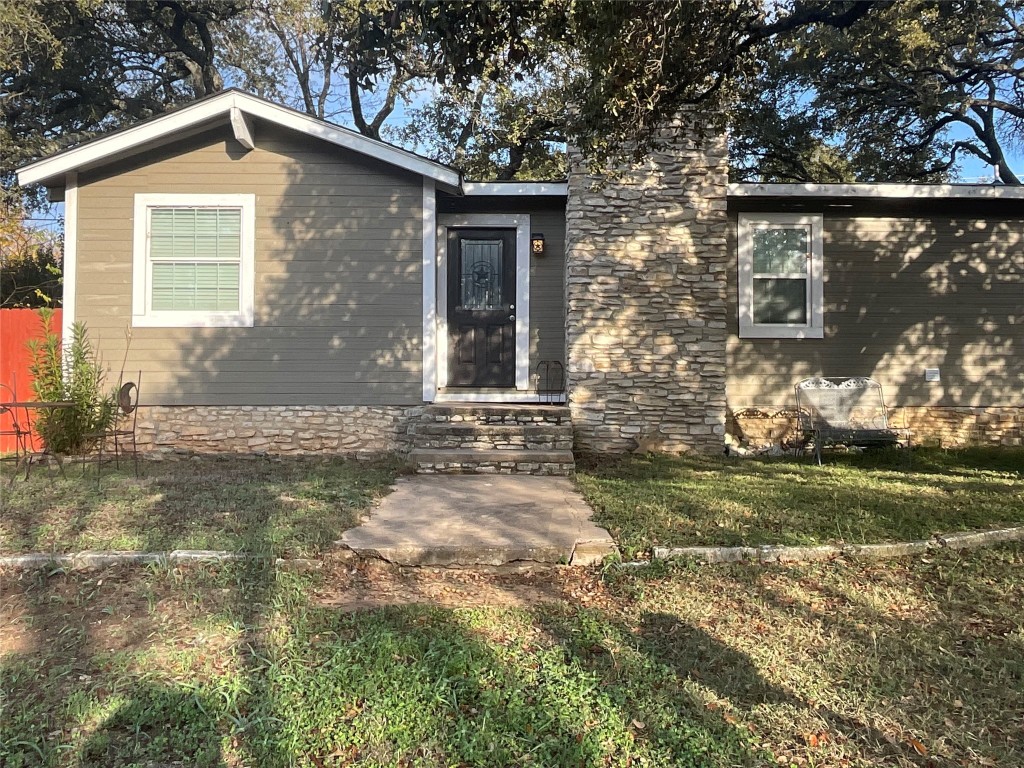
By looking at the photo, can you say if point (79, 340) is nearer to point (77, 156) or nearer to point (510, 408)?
point (77, 156)

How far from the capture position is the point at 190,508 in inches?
187

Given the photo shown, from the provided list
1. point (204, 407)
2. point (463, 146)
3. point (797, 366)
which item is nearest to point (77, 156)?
point (204, 407)

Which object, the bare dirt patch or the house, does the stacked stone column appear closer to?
the house

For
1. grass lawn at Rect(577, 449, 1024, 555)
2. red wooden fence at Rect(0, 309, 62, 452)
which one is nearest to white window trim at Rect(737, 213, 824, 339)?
grass lawn at Rect(577, 449, 1024, 555)

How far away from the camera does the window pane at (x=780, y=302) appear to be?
27.9 feet

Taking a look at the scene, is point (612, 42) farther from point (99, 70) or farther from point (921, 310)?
point (99, 70)

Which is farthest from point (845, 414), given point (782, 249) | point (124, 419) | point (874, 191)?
point (124, 419)

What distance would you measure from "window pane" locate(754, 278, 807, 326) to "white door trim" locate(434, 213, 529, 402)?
3100mm

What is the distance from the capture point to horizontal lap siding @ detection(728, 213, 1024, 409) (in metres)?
8.46

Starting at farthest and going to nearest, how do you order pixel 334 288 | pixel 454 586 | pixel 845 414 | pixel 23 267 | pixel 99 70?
pixel 99 70 < pixel 23 267 < pixel 845 414 < pixel 334 288 < pixel 454 586

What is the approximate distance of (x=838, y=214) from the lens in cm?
847

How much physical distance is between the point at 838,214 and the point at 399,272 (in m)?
5.84

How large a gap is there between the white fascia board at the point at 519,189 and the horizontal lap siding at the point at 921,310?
2.40m

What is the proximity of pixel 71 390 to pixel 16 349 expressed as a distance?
7.95ft
